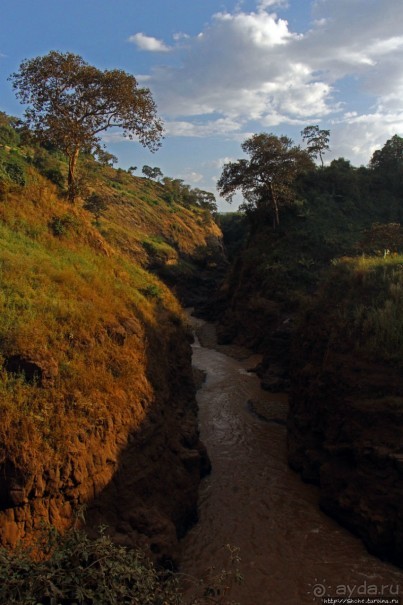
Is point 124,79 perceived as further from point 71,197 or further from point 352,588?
point 352,588

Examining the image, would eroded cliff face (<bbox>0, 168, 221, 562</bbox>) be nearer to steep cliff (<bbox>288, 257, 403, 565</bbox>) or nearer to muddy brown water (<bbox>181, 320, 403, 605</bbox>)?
muddy brown water (<bbox>181, 320, 403, 605</bbox>)

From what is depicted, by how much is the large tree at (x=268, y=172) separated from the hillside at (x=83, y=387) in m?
19.6

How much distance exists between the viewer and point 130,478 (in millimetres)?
9227

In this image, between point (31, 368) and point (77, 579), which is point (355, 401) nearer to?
point (31, 368)

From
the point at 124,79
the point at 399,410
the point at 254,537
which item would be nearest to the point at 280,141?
the point at 124,79

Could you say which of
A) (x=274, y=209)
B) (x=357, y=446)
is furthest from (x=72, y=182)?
(x=274, y=209)

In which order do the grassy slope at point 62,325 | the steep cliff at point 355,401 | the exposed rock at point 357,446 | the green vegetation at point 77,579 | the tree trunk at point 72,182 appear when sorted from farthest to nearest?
the tree trunk at point 72,182, the steep cliff at point 355,401, the exposed rock at point 357,446, the grassy slope at point 62,325, the green vegetation at point 77,579

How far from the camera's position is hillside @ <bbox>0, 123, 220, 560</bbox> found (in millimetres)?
7254

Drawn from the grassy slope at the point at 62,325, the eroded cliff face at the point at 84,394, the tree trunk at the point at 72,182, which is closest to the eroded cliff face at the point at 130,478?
the eroded cliff face at the point at 84,394

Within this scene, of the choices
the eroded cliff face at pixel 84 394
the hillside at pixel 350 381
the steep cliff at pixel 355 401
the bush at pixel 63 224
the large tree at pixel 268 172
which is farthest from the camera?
the large tree at pixel 268 172

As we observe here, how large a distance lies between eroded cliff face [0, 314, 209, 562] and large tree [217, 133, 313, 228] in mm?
23286

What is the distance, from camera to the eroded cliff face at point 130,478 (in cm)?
679

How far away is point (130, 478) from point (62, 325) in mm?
3897

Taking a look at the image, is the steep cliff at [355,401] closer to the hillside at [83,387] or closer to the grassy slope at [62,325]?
the hillside at [83,387]
